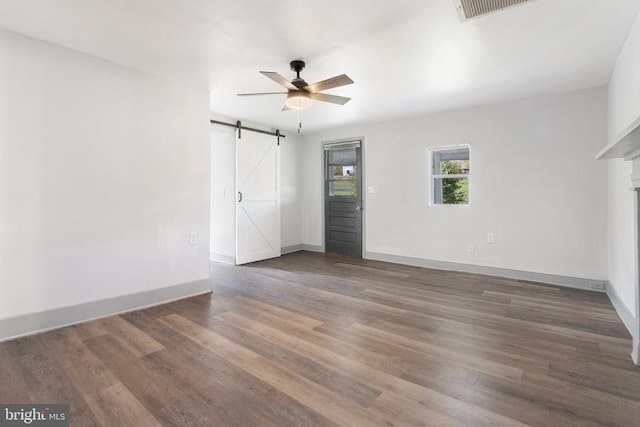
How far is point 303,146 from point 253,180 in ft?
5.57

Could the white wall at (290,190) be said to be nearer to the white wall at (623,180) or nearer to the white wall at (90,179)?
the white wall at (90,179)

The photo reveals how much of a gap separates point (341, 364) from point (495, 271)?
11.3 ft

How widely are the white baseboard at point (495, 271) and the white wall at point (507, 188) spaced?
67 mm

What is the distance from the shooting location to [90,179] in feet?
9.68

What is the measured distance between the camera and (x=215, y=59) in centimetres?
305

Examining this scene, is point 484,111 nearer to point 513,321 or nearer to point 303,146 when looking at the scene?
A: point 513,321

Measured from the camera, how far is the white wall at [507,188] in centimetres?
395

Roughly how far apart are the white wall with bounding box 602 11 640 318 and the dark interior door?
11.6ft

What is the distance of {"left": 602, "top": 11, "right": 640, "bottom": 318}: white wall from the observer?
256 cm

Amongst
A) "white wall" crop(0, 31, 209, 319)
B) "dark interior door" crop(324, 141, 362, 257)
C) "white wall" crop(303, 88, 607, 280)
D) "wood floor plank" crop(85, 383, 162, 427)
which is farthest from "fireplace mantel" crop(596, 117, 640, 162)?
"dark interior door" crop(324, 141, 362, 257)

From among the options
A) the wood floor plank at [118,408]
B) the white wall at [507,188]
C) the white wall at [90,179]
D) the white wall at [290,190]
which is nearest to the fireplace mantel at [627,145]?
the white wall at [507,188]

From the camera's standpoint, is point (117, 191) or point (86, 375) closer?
point (86, 375)

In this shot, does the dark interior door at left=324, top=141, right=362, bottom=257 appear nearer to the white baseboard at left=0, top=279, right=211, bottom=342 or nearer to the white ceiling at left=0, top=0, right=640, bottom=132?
the white ceiling at left=0, top=0, right=640, bottom=132

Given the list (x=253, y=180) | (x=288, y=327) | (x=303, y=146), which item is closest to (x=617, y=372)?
(x=288, y=327)
